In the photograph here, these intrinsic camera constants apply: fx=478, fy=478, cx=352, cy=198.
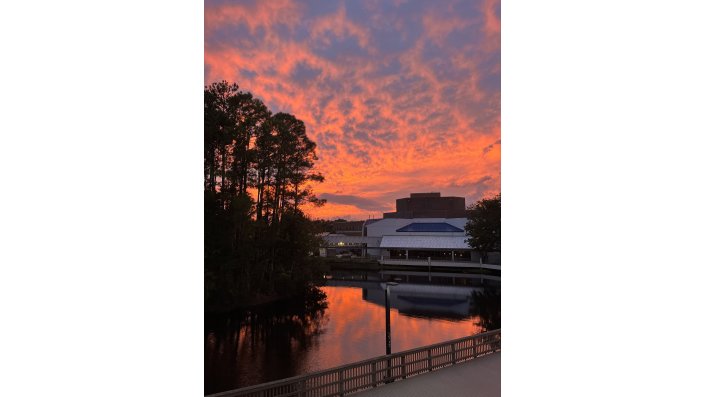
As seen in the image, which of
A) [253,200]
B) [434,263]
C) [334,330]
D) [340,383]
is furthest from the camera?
[434,263]

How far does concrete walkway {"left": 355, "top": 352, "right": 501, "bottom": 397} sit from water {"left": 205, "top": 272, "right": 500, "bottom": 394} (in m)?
1.88

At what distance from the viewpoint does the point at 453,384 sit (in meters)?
5.08

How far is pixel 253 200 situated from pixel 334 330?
5528 mm

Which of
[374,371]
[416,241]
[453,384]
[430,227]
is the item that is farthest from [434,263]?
[374,371]

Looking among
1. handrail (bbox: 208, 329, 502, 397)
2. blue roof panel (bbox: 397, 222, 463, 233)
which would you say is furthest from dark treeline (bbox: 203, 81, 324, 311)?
blue roof panel (bbox: 397, 222, 463, 233)

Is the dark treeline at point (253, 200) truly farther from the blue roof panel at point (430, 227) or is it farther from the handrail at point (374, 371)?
the blue roof panel at point (430, 227)

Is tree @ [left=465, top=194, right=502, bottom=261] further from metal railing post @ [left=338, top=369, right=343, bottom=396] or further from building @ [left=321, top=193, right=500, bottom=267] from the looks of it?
metal railing post @ [left=338, top=369, right=343, bottom=396]

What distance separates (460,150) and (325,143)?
540cm

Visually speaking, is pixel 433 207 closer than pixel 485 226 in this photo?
No

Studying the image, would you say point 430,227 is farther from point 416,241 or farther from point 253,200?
point 253,200

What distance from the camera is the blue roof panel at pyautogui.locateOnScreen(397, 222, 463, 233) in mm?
26798

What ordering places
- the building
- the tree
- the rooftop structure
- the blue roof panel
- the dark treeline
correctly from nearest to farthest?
the dark treeline
the rooftop structure
the tree
the building
the blue roof panel
